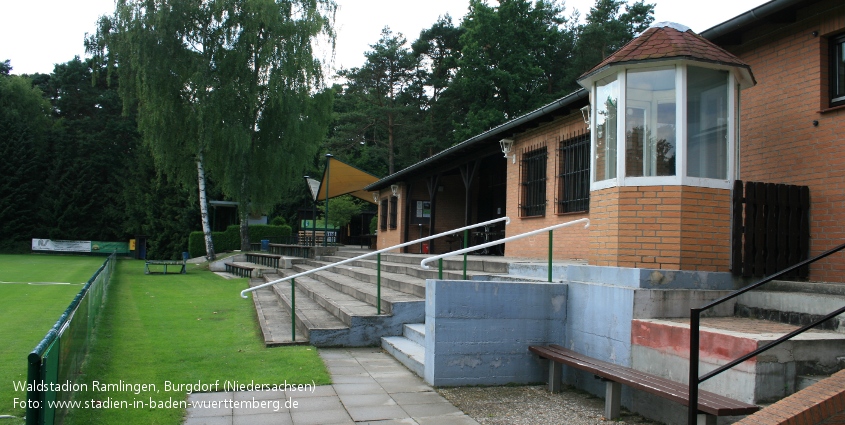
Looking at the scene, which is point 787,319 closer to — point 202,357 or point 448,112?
point 202,357

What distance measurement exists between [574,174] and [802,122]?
4.00m

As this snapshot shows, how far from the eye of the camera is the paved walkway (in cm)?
467

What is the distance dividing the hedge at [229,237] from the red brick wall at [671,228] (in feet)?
95.8

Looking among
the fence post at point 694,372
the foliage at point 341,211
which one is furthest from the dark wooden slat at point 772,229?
the foliage at point 341,211

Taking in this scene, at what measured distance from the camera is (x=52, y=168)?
44.2m

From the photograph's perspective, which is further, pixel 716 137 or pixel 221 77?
pixel 221 77

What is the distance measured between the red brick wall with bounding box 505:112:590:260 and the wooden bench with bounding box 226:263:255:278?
10.3m

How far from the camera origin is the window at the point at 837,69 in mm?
5801

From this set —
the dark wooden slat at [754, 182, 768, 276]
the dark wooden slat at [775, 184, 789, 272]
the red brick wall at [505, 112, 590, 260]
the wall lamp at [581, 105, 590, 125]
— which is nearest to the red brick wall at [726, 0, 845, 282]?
the dark wooden slat at [775, 184, 789, 272]

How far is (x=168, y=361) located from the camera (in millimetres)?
6629

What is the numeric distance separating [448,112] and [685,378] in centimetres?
3324

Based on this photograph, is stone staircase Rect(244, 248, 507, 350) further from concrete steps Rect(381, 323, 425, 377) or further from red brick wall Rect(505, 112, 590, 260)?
red brick wall Rect(505, 112, 590, 260)

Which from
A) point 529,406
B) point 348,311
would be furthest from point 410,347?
point 529,406

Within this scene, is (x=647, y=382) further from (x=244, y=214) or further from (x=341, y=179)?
(x=244, y=214)
